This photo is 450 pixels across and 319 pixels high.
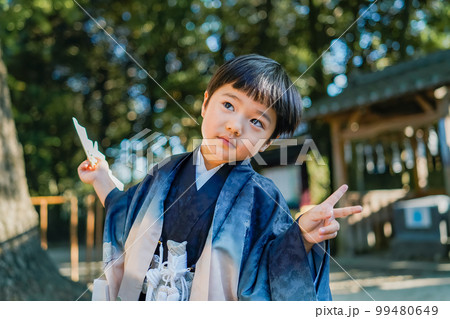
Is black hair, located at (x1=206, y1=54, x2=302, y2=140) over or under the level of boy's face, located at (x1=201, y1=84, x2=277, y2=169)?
over

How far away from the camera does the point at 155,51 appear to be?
5.97 meters

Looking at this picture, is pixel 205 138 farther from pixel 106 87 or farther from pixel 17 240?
pixel 106 87

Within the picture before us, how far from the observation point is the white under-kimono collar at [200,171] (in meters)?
1.24

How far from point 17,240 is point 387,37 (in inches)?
213

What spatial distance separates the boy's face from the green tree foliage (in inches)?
151

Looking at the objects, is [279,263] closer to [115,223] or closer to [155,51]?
[115,223]

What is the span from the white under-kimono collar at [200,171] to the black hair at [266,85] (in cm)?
17

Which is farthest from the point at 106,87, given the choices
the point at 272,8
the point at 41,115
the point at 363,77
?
the point at 363,77

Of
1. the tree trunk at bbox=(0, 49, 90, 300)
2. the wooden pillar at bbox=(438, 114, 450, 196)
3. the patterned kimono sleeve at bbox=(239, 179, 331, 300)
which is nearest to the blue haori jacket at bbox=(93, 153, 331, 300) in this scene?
the patterned kimono sleeve at bbox=(239, 179, 331, 300)

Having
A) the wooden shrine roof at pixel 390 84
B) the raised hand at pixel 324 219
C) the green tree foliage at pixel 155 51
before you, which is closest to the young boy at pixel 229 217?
the raised hand at pixel 324 219

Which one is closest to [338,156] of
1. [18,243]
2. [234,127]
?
[18,243]

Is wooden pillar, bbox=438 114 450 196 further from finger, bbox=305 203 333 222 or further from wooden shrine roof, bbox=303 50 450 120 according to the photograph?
finger, bbox=305 203 333 222

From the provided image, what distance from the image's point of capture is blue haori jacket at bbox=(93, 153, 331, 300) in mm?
1079

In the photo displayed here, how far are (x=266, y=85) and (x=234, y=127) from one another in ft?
0.53
